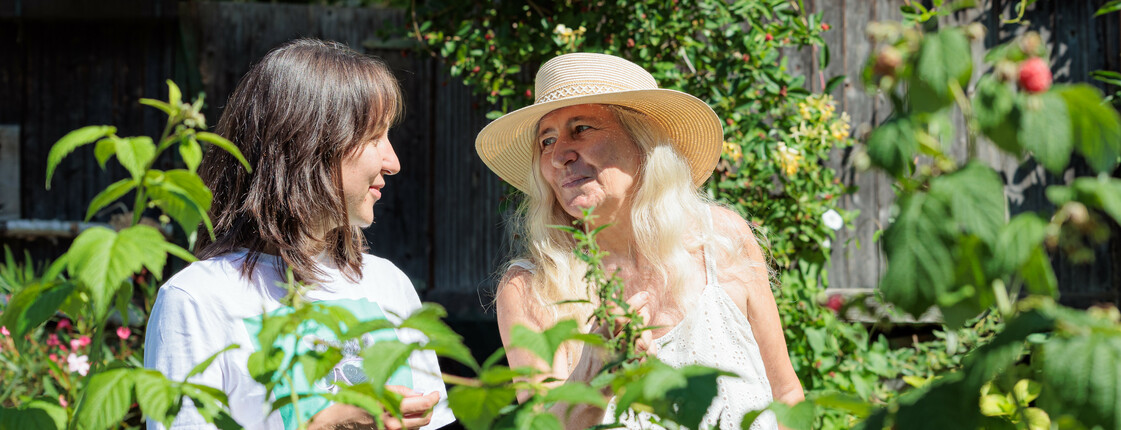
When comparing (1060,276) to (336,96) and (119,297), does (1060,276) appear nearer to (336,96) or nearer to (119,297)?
(336,96)

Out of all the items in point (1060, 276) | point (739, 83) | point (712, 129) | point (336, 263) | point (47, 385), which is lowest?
point (47, 385)

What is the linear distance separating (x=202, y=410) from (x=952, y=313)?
0.64m

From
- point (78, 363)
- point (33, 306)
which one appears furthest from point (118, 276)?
point (78, 363)

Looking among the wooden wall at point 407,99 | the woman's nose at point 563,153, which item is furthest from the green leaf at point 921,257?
the wooden wall at point 407,99

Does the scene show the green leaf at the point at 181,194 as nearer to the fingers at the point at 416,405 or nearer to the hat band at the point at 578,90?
the fingers at the point at 416,405

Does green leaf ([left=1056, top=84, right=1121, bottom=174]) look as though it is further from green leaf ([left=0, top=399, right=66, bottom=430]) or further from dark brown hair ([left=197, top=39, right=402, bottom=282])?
dark brown hair ([left=197, top=39, right=402, bottom=282])

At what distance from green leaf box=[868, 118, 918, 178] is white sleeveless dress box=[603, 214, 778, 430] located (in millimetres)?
1444

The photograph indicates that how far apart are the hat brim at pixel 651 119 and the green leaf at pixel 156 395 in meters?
1.39

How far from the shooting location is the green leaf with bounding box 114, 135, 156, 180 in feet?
2.56

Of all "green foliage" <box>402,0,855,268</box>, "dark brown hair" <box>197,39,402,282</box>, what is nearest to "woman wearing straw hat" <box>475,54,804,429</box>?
"dark brown hair" <box>197,39,402,282</box>

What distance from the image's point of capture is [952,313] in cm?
62

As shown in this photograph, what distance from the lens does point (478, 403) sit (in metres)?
0.69

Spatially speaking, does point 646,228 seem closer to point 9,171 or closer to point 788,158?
point 788,158

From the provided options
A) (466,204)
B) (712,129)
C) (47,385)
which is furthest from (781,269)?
(47,385)
